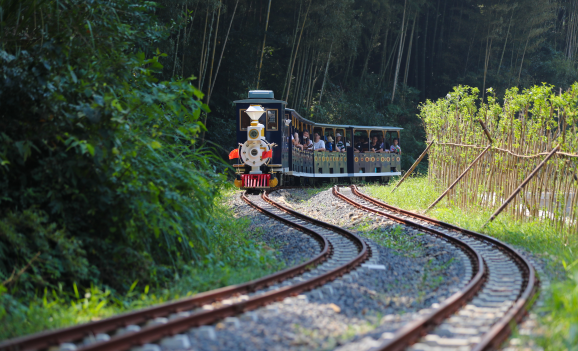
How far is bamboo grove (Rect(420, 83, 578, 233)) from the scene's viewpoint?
8.83 m

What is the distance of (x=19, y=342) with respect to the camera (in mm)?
3564

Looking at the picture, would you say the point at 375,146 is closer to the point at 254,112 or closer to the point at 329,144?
the point at 329,144

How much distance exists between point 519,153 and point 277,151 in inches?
322

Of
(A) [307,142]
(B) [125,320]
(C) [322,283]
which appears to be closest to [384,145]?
(A) [307,142]

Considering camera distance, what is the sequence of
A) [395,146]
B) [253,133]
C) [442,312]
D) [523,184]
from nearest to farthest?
[442,312]
[523,184]
[253,133]
[395,146]

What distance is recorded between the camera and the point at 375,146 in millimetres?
23938

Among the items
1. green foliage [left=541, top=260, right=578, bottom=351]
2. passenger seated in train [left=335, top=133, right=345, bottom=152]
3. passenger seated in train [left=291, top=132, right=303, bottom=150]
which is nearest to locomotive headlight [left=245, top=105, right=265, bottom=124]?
passenger seated in train [left=291, top=132, right=303, bottom=150]

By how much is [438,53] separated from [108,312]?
38.6 m

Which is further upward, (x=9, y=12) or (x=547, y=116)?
(x=9, y=12)

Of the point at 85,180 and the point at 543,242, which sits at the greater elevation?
the point at 85,180

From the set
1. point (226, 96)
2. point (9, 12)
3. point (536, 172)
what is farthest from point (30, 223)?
point (226, 96)

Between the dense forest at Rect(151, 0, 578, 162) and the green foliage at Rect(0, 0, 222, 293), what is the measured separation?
13054 mm

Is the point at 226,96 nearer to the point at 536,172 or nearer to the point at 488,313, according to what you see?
the point at 536,172

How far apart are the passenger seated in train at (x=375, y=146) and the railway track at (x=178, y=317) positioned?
16634 millimetres
